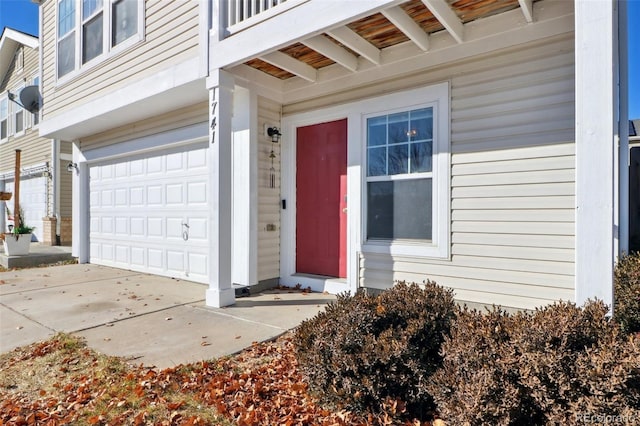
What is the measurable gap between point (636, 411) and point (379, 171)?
3.37 meters

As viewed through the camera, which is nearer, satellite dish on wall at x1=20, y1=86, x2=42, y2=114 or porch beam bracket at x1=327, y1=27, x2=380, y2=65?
porch beam bracket at x1=327, y1=27, x2=380, y2=65

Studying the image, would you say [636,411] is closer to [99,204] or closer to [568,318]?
[568,318]

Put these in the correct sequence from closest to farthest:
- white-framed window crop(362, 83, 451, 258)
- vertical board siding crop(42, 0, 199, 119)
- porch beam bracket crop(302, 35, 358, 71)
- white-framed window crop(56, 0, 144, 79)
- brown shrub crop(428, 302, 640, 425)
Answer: brown shrub crop(428, 302, 640, 425) → porch beam bracket crop(302, 35, 358, 71) → white-framed window crop(362, 83, 451, 258) → vertical board siding crop(42, 0, 199, 119) → white-framed window crop(56, 0, 144, 79)

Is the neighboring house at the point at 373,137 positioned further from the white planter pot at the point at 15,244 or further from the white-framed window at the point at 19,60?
the white-framed window at the point at 19,60

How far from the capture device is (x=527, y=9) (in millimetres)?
3301

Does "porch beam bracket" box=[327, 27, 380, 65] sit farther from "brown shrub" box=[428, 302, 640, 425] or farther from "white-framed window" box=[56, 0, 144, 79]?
"white-framed window" box=[56, 0, 144, 79]

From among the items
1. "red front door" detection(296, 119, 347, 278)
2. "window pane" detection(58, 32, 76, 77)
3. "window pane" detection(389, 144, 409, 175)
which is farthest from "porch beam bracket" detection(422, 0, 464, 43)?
"window pane" detection(58, 32, 76, 77)

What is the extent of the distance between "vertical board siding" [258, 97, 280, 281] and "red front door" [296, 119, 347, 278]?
302 mm

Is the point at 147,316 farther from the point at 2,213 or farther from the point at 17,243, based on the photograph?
the point at 2,213

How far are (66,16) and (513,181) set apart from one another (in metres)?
8.67

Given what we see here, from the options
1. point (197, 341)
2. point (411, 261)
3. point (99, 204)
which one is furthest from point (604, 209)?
point (99, 204)

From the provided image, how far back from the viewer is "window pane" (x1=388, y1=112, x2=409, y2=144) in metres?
4.38

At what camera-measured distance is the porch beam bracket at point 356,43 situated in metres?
3.68

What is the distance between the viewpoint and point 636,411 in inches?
60.1
